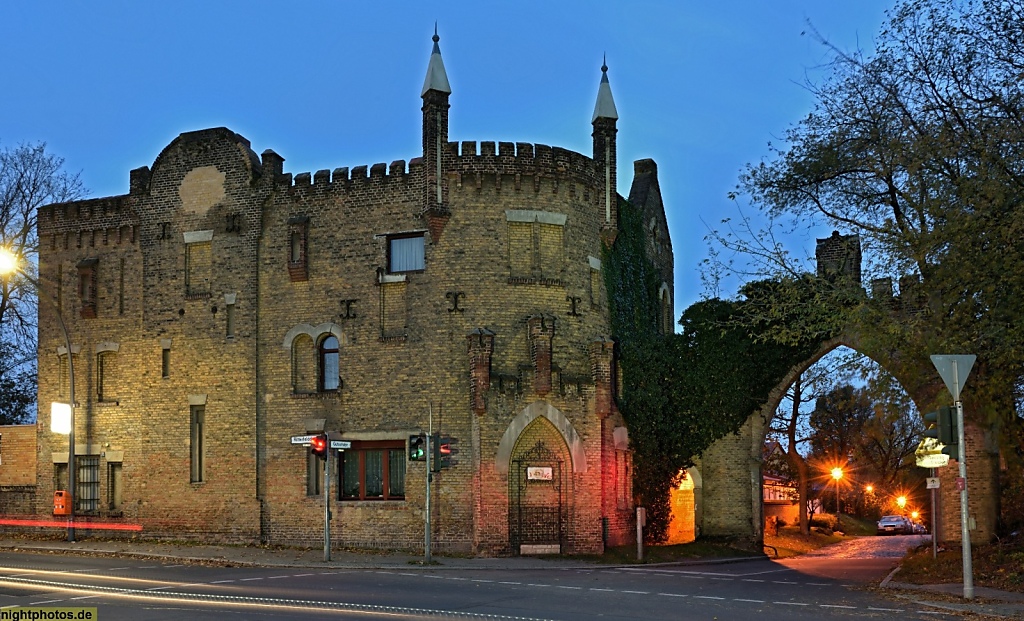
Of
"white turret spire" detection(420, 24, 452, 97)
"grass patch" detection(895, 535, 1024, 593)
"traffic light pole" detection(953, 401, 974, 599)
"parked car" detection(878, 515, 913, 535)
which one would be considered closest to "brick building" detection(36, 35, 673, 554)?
"white turret spire" detection(420, 24, 452, 97)

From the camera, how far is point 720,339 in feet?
110

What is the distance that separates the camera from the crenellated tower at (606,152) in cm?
3253

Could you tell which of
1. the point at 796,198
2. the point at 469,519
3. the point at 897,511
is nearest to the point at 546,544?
the point at 469,519

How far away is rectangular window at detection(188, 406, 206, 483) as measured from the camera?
32906 mm

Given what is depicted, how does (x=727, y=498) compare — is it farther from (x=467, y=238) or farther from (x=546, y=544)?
(x=467, y=238)

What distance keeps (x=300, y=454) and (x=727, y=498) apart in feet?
46.9

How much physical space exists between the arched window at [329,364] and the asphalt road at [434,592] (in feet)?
24.4

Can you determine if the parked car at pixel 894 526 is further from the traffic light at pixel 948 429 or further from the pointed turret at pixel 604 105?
the traffic light at pixel 948 429

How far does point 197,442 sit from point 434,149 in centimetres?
1159

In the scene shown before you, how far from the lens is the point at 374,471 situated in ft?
102

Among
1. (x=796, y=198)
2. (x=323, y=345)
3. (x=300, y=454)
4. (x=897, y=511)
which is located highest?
(x=796, y=198)

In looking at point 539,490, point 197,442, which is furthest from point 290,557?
point 539,490

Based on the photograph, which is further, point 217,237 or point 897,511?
point 897,511

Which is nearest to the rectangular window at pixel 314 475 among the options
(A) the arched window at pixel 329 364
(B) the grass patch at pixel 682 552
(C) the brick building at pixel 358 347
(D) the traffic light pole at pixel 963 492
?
(C) the brick building at pixel 358 347
